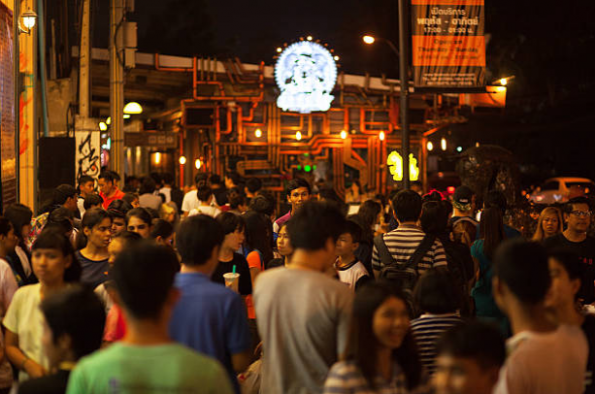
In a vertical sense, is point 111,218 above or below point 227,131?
below

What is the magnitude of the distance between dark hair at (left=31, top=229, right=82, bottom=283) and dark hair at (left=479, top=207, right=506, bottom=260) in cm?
403

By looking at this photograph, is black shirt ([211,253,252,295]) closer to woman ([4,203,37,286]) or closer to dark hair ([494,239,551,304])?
woman ([4,203,37,286])

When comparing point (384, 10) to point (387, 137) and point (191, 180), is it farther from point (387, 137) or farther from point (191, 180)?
point (191, 180)

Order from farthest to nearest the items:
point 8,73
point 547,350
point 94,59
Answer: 1. point 94,59
2. point 8,73
3. point 547,350

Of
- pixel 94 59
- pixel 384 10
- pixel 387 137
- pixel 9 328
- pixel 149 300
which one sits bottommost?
pixel 9 328

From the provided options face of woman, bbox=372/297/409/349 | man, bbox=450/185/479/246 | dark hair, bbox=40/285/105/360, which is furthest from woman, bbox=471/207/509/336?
dark hair, bbox=40/285/105/360

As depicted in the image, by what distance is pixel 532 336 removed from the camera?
3.66 meters

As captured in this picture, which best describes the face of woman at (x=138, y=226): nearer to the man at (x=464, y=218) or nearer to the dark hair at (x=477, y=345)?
the man at (x=464, y=218)

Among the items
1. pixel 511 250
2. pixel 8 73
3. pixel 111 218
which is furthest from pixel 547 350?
pixel 8 73

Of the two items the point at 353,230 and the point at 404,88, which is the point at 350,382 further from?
the point at 404,88

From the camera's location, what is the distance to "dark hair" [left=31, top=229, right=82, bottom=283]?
5.11 metres

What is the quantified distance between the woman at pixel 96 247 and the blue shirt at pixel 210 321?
8.16 feet

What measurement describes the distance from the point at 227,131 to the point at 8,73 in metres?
13.7

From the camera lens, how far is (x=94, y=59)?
2227cm
